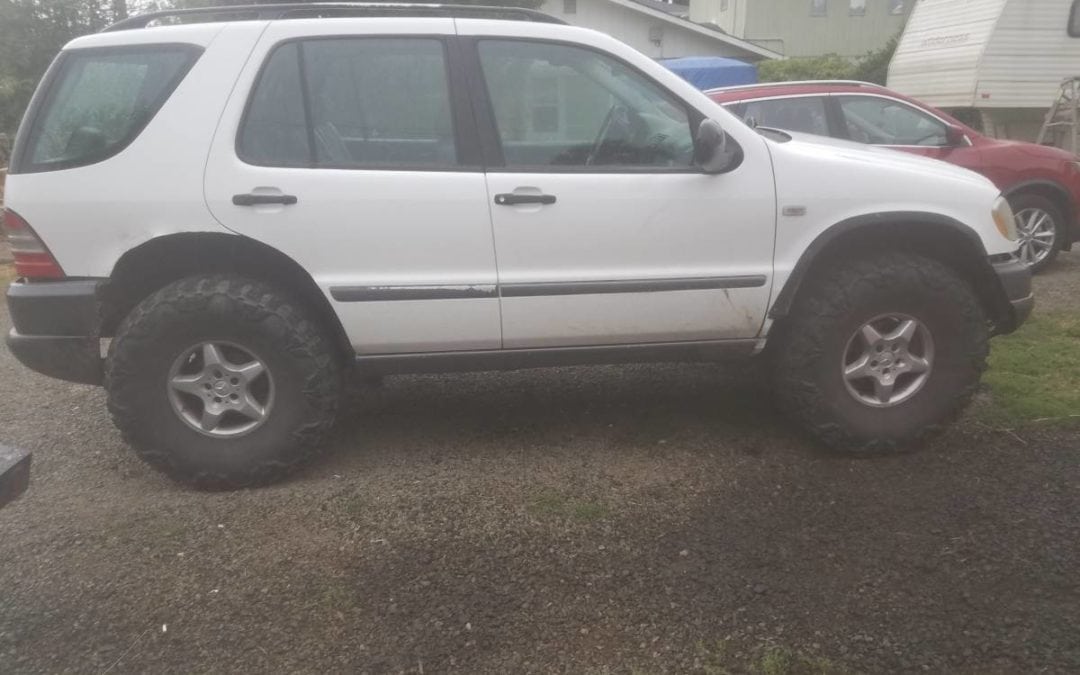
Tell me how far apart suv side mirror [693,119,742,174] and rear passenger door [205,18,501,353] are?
0.94 m

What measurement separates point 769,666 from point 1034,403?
8.71 ft

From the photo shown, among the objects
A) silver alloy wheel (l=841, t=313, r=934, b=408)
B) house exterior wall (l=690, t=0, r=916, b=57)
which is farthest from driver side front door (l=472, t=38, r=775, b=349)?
house exterior wall (l=690, t=0, r=916, b=57)

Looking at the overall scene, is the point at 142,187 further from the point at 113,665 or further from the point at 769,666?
the point at 769,666

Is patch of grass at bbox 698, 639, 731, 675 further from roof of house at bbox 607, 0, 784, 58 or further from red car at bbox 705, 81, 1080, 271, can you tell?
roof of house at bbox 607, 0, 784, 58

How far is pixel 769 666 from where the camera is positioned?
2.50 m

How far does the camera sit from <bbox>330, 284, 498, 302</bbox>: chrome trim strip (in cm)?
357

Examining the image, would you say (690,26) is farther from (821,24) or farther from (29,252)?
(29,252)

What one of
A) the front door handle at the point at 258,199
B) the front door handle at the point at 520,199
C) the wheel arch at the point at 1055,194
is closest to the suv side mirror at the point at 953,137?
the wheel arch at the point at 1055,194

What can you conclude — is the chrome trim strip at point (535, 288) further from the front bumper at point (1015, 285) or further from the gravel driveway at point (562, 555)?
the front bumper at point (1015, 285)

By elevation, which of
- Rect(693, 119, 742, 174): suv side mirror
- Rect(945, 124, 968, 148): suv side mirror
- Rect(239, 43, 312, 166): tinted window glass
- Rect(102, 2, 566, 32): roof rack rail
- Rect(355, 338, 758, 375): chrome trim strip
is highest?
Rect(102, 2, 566, 32): roof rack rail

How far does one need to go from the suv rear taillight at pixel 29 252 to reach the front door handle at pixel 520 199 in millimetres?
1837

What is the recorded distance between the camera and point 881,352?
3.86m

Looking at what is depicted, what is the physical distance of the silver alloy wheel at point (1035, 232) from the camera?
24.3ft

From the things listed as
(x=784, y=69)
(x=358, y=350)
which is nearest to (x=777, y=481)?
(x=358, y=350)
